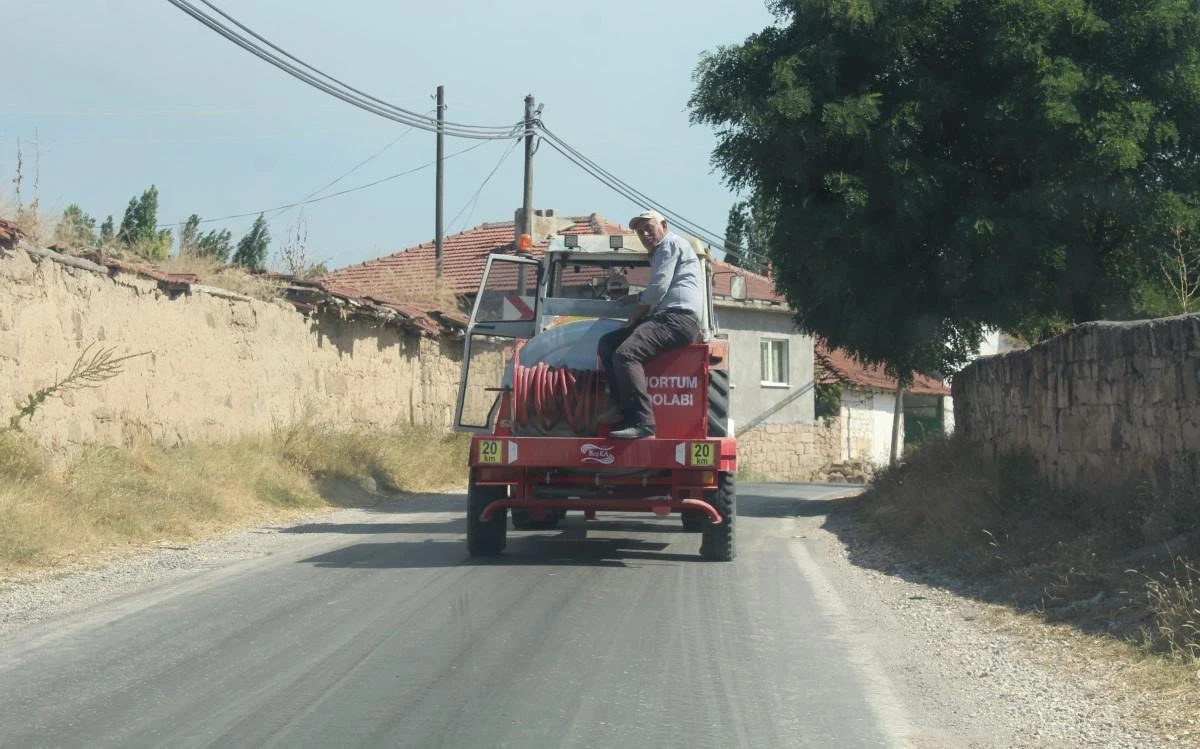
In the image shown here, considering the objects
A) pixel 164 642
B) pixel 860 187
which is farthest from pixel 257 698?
pixel 860 187

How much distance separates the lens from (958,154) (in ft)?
51.7

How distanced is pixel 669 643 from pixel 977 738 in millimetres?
2076

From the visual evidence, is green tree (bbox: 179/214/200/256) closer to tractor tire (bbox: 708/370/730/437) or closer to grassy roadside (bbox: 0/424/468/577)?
grassy roadside (bbox: 0/424/468/577)

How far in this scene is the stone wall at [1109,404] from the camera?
870cm

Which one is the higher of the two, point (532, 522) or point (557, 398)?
point (557, 398)

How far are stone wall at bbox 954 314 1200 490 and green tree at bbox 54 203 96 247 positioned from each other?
981 centimetres

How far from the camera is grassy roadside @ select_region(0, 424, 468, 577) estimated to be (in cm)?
1025

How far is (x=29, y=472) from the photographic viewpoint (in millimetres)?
11297

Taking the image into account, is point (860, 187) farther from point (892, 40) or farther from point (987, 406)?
point (987, 406)

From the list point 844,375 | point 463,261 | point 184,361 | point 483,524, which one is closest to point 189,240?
point 184,361

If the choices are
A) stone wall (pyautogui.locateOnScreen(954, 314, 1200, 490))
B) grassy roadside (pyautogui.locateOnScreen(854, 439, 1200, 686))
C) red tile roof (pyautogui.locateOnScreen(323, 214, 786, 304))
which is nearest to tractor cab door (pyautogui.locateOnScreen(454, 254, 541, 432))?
grassy roadside (pyautogui.locateOnScreen(854, 439, 1200, 686))

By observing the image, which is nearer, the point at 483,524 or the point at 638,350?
the point at 638,350

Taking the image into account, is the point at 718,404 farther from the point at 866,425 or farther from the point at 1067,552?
the point at 866,425

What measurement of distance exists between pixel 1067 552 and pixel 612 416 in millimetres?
3443
